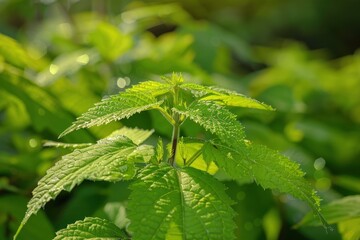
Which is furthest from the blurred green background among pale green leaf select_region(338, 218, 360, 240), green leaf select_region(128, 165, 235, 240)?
green leaf select_region(128, 165, 235, 240)

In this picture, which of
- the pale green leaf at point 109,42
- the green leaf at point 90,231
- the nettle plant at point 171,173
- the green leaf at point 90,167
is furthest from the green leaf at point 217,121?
the pale green leaf at point 109,42

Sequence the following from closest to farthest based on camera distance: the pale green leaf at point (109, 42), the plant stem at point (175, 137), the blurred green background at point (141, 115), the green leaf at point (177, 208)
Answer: the green leaf at point (177, 208), the plant stem at point (175, 137), the blurred green background at point (141, 115), the pale green leaf at point (109, 42)

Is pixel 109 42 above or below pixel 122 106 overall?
above

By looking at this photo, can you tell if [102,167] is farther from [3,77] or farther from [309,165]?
[309,165]

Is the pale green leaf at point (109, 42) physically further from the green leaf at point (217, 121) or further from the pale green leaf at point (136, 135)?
the green leaf at point (217, 121)

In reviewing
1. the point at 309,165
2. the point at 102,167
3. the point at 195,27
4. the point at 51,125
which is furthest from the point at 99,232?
the point at 195,27

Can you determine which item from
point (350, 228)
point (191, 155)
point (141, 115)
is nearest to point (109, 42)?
point (141, 115)

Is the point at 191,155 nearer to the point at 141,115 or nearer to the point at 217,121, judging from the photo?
the point at 217,121
